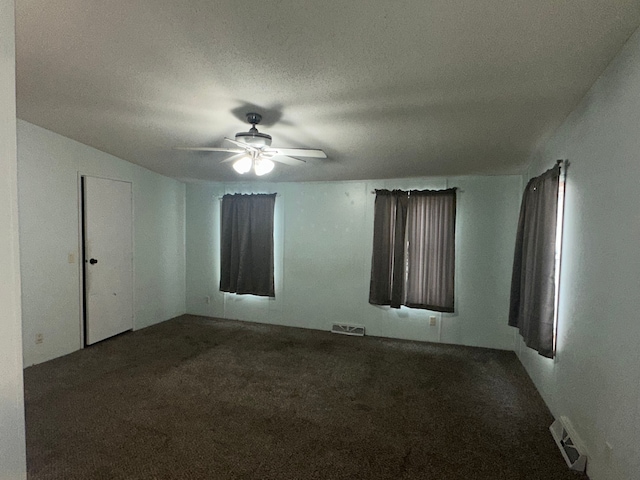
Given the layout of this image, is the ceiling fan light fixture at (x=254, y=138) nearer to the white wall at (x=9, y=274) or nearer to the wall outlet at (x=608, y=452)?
the white wall at (x=9, y=274)

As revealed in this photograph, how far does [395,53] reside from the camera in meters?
1.72

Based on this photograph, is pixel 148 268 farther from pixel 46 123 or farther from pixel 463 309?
pixel 463 309

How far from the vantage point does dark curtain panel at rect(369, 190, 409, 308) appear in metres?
4.18

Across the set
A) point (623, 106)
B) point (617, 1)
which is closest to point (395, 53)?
point (617, 1)

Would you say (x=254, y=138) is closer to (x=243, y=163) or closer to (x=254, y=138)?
(x=254, y=138)

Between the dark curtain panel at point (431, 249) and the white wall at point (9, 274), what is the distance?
3.87 m

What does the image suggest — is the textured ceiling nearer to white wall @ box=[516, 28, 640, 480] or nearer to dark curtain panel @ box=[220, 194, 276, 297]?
white wall @ box=[516, 28, 640, 480]

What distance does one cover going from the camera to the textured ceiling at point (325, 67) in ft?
4.88

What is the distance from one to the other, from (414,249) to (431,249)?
0.20m

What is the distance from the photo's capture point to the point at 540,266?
250 cm

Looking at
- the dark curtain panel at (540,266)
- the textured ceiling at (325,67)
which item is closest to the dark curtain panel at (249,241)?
the textured ceiling at (325,67)

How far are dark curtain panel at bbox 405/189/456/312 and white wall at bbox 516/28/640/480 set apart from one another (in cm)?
161

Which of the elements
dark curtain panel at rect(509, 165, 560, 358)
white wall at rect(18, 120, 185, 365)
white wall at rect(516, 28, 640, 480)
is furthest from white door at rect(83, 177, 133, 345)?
white wall at rect(516, 28, 640, 480)

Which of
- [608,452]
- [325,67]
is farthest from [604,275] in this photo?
[325,67]
